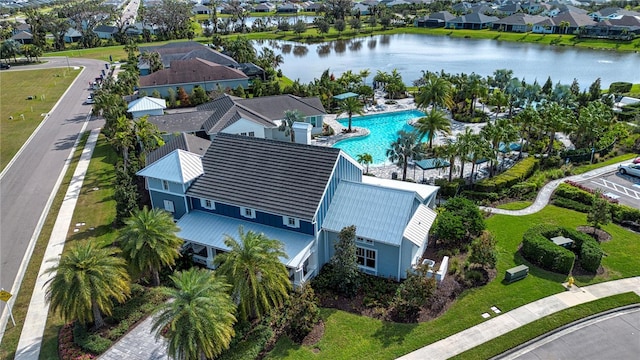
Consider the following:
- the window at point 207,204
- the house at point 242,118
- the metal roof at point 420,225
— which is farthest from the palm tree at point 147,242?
the house at point 242,118

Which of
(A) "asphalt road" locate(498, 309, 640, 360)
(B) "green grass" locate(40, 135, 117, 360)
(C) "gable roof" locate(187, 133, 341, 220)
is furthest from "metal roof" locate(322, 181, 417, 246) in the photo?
(B) "green grass" locate(40, 135, 117, 360)

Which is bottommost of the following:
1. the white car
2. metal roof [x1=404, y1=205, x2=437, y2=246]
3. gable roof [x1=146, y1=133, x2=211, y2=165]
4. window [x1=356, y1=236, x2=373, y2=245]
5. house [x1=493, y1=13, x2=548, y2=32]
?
the white car

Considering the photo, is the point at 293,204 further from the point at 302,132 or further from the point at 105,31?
the point at 105,31

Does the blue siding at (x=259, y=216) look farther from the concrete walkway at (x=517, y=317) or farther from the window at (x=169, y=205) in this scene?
the concrete walkway at (x=517, y=317)

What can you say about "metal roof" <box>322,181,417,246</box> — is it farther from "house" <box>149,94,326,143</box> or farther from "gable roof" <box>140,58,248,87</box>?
"gable roof" <box>140,58,248,87</box>

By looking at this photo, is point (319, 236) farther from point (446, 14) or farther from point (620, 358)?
point (446, 14)

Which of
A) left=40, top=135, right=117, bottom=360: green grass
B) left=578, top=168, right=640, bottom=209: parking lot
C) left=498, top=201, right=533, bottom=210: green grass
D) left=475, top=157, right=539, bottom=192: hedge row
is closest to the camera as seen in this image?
left=40, top=135, right=117, bottom=360: green grass
